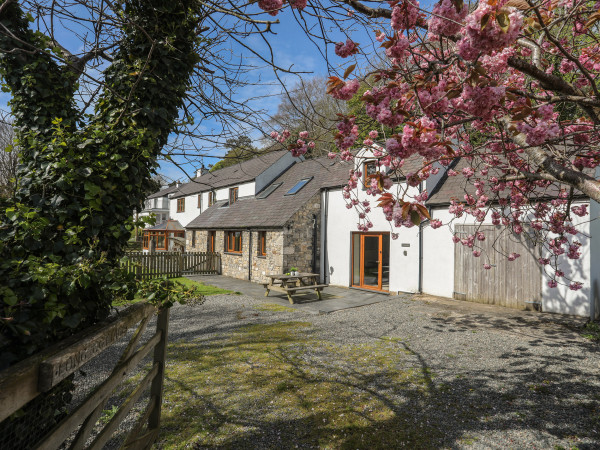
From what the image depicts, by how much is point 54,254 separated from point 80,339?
738mm

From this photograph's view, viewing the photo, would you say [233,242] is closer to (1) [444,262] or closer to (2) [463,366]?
(1) [444,262]

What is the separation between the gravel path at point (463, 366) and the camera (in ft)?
12.5

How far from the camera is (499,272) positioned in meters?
10.5

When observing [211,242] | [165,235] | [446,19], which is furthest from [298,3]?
[165,235]

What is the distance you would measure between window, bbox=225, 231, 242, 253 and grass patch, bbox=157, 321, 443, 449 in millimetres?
11206

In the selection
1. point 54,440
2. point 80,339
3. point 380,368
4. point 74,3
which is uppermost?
point 74,3

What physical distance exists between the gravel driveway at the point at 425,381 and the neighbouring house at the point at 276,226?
5.59 meters

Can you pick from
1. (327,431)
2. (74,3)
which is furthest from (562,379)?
(74,3)

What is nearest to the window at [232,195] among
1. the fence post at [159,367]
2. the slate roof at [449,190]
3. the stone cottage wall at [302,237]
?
the stone cottage wall at [302,237]

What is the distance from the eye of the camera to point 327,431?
12.4 ft

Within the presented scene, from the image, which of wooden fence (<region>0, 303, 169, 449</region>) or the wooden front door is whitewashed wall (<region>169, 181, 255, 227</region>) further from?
wooden fence (<region>0, 303, 169, 449</region>)

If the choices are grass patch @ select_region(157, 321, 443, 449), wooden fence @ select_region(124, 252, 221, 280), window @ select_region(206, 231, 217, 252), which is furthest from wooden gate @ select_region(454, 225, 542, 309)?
window @ select_region(206, 231, 217, 252)

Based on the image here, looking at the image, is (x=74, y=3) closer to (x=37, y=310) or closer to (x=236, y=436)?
A: (x=37, y=310)

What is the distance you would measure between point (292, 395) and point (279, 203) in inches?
507
